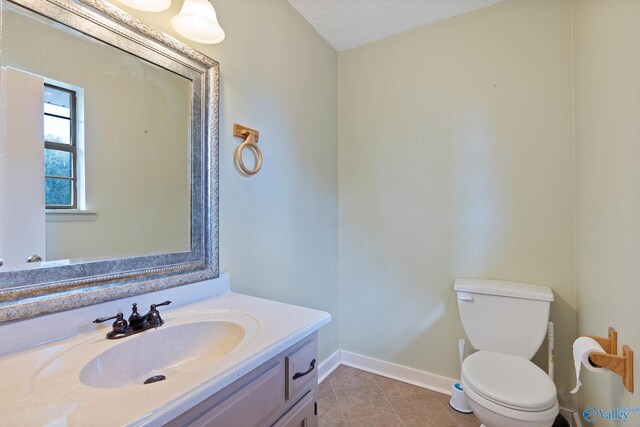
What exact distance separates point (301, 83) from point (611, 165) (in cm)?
167

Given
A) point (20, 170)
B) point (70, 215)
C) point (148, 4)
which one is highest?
point (148, 4)

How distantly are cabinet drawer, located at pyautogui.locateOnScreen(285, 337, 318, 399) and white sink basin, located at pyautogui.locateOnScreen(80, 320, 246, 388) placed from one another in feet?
0.61

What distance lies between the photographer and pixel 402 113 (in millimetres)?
2154

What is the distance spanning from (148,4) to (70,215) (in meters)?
0.78

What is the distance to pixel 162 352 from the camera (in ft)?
3.12

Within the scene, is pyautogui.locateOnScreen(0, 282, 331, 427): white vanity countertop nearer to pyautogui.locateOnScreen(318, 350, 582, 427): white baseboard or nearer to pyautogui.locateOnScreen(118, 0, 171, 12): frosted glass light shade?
pyautogui.locateOnScreen(118, 0, 171, 12): frosted glass light shade

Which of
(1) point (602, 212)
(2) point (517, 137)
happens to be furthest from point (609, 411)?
(2) point (517, 137)

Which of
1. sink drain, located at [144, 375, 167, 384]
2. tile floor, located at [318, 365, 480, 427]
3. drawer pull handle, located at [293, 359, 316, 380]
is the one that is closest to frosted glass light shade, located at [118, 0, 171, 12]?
sink drain, located at [144, 375, 167, 384]

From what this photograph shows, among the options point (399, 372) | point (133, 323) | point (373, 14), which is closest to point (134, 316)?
point (133, 323)

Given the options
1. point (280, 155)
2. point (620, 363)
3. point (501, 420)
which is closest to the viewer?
point (620, 363)

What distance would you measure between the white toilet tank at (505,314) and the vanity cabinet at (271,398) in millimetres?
1168

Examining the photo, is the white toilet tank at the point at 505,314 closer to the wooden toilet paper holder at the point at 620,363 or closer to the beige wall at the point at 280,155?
the wooden toilet paper holder at the point at 620,363

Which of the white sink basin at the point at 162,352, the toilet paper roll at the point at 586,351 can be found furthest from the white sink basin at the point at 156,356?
the toilet paper roll at the point at 586,351

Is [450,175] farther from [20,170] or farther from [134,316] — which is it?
[20,170]
